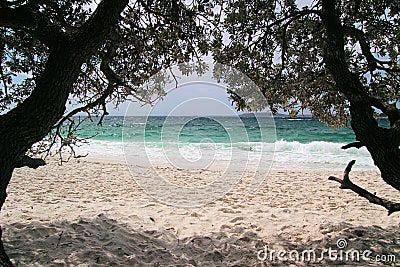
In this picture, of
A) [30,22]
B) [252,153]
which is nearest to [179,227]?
[30,22]

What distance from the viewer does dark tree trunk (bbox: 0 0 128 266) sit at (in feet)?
8.68

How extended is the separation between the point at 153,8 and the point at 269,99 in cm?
223

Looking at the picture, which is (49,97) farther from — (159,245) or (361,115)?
(361,115)

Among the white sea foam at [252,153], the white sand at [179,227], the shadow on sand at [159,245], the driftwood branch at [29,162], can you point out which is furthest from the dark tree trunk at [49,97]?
the white sea foam at [252,153]

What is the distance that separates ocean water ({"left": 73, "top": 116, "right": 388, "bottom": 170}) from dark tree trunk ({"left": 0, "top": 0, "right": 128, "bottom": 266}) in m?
9.96

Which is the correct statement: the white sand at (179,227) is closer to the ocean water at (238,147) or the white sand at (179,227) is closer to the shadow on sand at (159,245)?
the shadow on sand at (159,245)

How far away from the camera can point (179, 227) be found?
206 inches

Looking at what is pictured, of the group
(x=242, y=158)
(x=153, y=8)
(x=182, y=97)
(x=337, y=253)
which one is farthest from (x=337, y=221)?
(x=242, y=158)

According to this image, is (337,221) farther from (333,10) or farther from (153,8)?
(153,8)

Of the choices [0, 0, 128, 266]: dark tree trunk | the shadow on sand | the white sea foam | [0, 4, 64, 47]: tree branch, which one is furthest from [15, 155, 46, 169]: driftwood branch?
the white sea foam

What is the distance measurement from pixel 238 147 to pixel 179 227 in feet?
61.6

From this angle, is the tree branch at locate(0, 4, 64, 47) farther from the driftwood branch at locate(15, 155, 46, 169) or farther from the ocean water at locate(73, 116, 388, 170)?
the ocean water at locate(73, 116, 388, 170)

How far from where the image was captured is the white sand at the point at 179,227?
400 cm

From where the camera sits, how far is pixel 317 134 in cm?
3316
